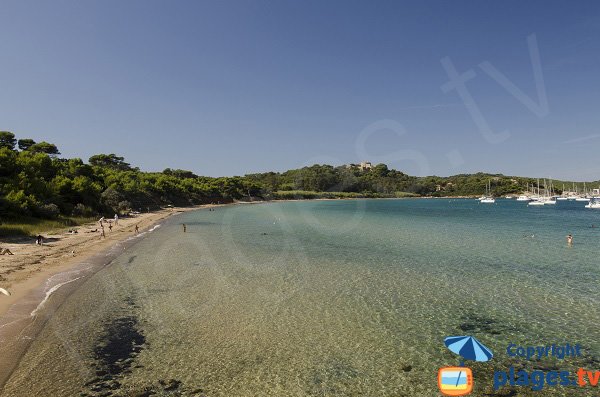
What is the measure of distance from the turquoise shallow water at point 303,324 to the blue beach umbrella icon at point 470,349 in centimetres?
154

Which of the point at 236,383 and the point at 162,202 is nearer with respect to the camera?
the point at 236,383

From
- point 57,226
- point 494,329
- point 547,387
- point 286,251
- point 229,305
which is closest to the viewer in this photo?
point 547,387

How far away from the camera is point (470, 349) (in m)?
8.80

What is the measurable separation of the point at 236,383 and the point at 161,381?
2154mm

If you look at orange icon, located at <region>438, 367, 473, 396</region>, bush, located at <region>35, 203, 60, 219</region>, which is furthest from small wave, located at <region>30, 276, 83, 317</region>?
bush, located at <region>35, 203, 60, 219</region>

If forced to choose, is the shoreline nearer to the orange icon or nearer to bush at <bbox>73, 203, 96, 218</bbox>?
the orange icon

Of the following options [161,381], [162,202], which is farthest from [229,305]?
[162,202]

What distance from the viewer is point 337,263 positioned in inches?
1074

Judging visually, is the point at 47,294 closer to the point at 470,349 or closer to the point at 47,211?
the point at 470,349

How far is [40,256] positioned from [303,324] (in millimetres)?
23134

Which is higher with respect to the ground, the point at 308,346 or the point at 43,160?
the point at 43,160

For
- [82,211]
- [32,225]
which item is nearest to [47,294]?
[32,225]

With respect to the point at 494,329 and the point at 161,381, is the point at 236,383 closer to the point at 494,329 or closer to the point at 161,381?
the point at 161,381

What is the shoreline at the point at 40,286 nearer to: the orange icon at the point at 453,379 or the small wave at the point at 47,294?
the small wave at the point at 47,294
